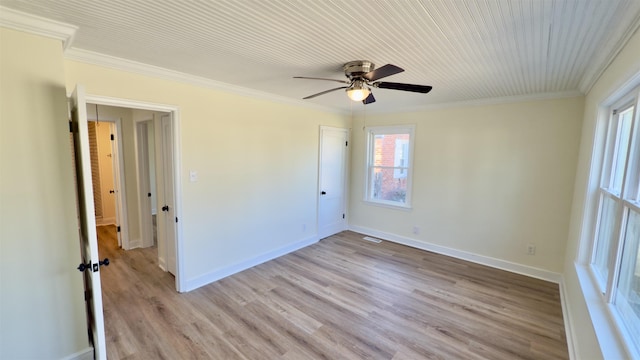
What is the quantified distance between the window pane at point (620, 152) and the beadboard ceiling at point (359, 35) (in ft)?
1.56

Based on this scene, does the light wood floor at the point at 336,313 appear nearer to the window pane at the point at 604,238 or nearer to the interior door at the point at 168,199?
the interior door at the point at 168,199

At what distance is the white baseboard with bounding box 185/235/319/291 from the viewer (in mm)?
3254

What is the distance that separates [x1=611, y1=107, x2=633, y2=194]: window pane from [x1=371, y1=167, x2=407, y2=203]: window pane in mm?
2774

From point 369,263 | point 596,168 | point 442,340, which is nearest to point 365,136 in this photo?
point 369,263

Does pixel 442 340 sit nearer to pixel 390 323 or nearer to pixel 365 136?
Answer: pixel 390 323

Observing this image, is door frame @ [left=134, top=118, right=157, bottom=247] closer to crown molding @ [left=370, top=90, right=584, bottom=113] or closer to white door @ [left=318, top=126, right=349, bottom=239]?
white door @ [left=318, top=126, right=349, bottom=239]

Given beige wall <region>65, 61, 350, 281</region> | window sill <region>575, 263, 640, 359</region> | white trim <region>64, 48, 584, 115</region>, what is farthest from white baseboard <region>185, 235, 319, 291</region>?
window sill <region>575, 263, 640, 359</region>

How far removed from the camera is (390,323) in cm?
267

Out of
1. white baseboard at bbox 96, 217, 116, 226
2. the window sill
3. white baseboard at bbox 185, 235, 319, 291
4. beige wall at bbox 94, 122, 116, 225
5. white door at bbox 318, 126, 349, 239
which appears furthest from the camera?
white baseboard at bbox 96, 217, 116, 226

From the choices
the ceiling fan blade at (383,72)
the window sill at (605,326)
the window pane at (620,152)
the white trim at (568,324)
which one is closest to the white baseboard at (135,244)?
the ceiling fan blade at (383,72)

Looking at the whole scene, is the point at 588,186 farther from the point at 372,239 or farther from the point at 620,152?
the point at 372,239

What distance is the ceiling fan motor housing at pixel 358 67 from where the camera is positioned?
233 cm

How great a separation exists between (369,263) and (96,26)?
12.7 ft

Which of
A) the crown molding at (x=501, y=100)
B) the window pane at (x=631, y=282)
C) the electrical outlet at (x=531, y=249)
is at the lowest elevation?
the electrical outlet at (x=531, y=249)
